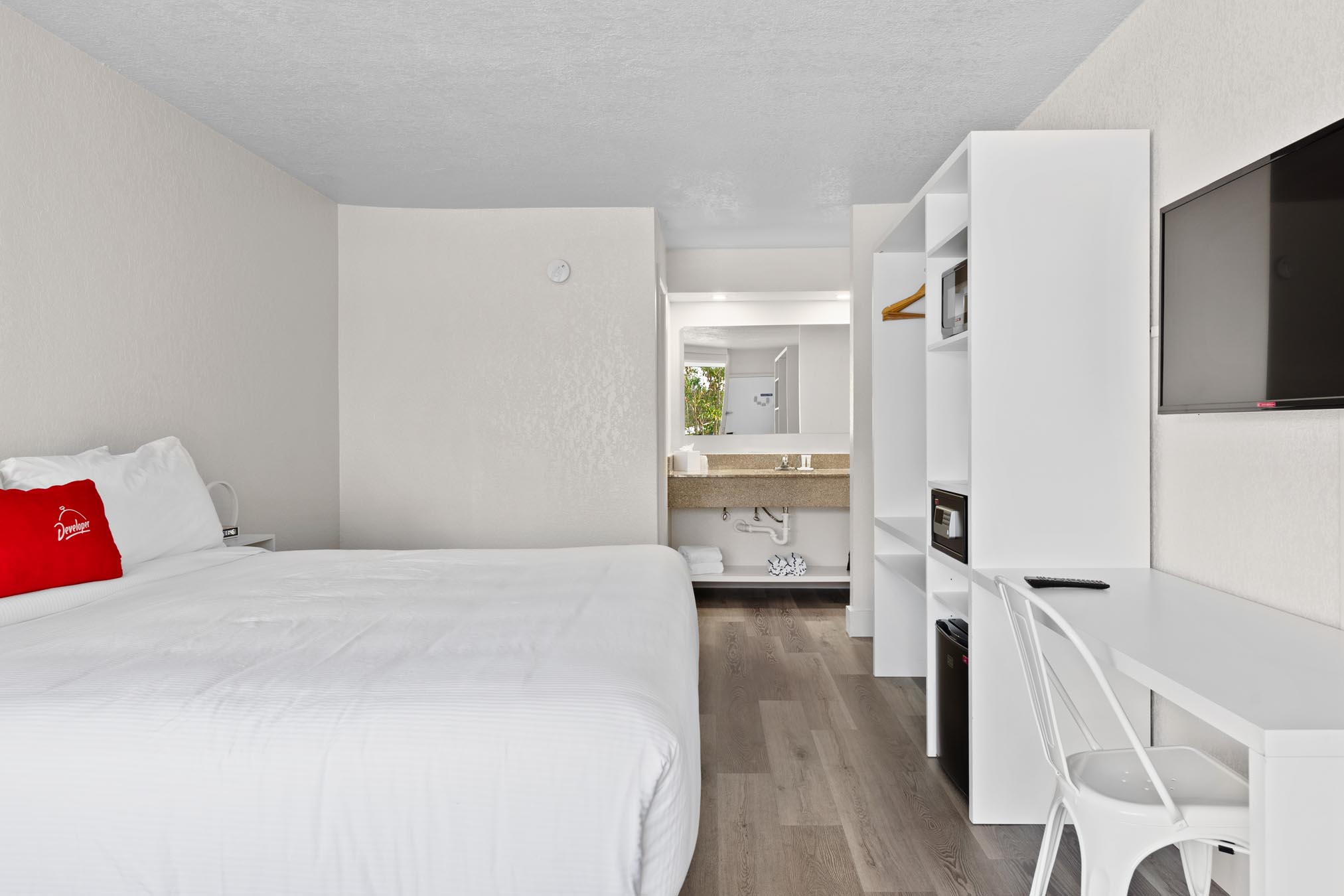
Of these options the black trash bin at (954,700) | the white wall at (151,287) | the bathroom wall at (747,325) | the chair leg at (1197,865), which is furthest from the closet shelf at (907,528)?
the white wall at (151,287)

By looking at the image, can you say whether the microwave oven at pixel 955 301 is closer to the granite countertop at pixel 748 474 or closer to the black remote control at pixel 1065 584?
the black remote control at pixel 1065 584

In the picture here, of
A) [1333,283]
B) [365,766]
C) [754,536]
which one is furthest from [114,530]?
[754,536]

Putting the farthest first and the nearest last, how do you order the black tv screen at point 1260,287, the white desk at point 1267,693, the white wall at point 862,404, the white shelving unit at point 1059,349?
the white wall at point 862,404 → the white shelving unit at point 1059,349 → the black tv screen at point 1260,287 → the white desk at point 1267,693

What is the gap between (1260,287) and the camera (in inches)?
73.2

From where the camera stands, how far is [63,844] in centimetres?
143

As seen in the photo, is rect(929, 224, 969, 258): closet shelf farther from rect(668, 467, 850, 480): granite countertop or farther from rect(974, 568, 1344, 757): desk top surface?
rect(668, 467, 850, 480): granite countertop

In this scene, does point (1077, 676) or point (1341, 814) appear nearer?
point (1341, 814)

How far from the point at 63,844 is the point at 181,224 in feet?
8.90

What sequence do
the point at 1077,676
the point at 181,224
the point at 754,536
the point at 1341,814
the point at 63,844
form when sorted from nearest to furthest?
the point at 1341,814 < the point at 63,844 < the point at 1077,676 < the point at 181,224 < the point at 754,536

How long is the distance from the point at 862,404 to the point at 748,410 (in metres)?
1.50

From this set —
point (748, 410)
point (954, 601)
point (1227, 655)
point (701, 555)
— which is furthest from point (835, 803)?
point (748, 410)

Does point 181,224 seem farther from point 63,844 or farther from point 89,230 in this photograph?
point 63,844

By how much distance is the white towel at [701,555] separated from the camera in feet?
18.7

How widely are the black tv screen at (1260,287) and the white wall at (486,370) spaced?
304 centimetres
